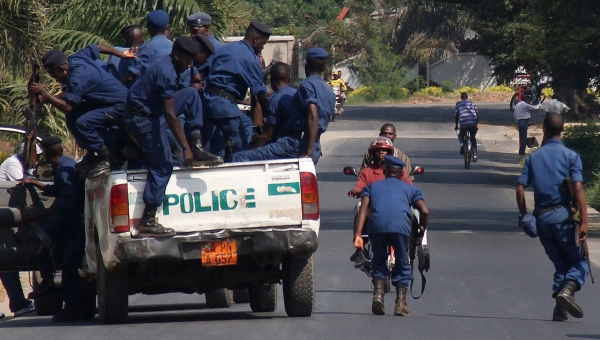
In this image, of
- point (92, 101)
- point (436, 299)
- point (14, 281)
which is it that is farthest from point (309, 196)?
point (14, 281)

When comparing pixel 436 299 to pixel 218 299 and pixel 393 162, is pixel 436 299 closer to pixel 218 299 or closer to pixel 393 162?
pixel 393 162

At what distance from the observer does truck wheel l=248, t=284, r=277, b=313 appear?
1060cm

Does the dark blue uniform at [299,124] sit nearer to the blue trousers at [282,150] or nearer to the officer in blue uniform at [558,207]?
the blue trousers at [282,150]

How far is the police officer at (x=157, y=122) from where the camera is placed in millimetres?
8781

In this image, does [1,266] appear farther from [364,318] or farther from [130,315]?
[364,318]

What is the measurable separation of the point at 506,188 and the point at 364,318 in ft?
49.4

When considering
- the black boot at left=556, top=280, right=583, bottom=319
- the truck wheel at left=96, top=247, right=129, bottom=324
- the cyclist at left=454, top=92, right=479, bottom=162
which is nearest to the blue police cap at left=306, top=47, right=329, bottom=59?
the truck wheel at left=96, top=247, right=129, bottom=324

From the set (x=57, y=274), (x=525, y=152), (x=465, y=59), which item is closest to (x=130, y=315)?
(x=57, y=274)

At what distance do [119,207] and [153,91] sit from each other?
0.97 meters

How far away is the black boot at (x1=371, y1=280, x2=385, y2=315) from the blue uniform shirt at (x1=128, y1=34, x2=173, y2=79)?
2.81 m

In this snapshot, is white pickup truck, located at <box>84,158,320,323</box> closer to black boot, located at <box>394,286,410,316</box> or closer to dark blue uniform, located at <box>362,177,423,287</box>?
dark blue uniform, located at <box>362,177,423,287</box>

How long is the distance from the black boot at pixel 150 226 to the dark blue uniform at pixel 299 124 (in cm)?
128

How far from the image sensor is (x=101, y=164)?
953cm

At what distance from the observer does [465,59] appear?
70.8m
